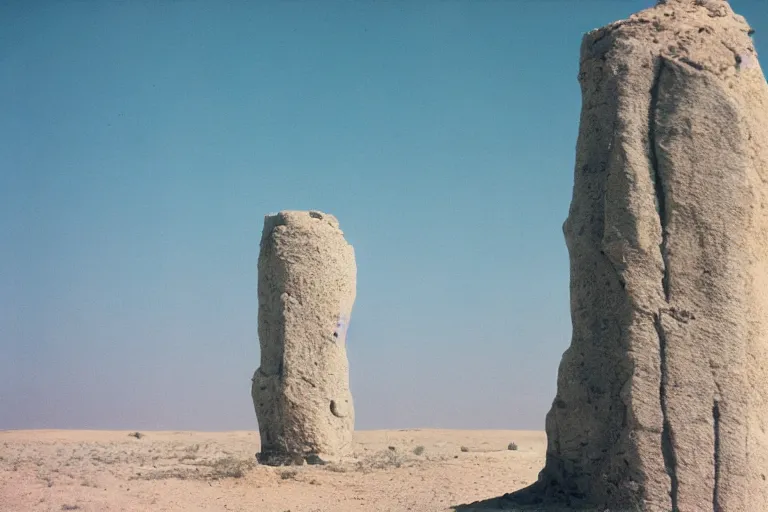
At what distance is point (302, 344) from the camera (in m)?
12.6

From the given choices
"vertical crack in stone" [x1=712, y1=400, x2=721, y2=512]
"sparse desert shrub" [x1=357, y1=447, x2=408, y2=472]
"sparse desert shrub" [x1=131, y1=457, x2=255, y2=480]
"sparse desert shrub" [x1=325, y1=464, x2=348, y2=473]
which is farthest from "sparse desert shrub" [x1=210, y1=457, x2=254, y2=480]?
"vertical crack in stone" [x1=712, y1=400, x2=721, y2=512]

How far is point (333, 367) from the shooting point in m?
12.8

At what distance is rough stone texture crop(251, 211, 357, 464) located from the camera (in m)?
12.5

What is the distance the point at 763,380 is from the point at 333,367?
7.17 m

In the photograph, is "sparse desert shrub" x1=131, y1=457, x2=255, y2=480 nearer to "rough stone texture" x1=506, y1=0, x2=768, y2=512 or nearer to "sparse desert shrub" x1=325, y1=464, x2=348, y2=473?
"sparse desert shrub" x1=325, y1=464, x2=348, y2=473

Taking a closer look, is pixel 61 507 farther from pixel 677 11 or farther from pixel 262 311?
pixel 677 11

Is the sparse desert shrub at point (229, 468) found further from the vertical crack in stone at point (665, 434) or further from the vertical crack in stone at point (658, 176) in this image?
the vertical crack in stone at point (658, 176)

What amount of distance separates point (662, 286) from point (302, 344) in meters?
6.94

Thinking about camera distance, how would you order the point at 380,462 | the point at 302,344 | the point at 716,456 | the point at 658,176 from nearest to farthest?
1. the point at 716,456
2. the point at 658,176
3. the point at 302,344
4. the point at 380,462

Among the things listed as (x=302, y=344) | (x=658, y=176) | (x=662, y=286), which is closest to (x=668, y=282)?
(x=662, y=286)

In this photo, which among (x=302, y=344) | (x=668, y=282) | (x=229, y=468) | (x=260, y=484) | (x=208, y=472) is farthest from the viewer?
(x=302, y=344)

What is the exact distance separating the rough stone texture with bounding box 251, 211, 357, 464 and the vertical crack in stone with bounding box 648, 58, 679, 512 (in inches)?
266

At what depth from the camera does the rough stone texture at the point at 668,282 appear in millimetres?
6305

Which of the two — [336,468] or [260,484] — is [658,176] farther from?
[336,468]
